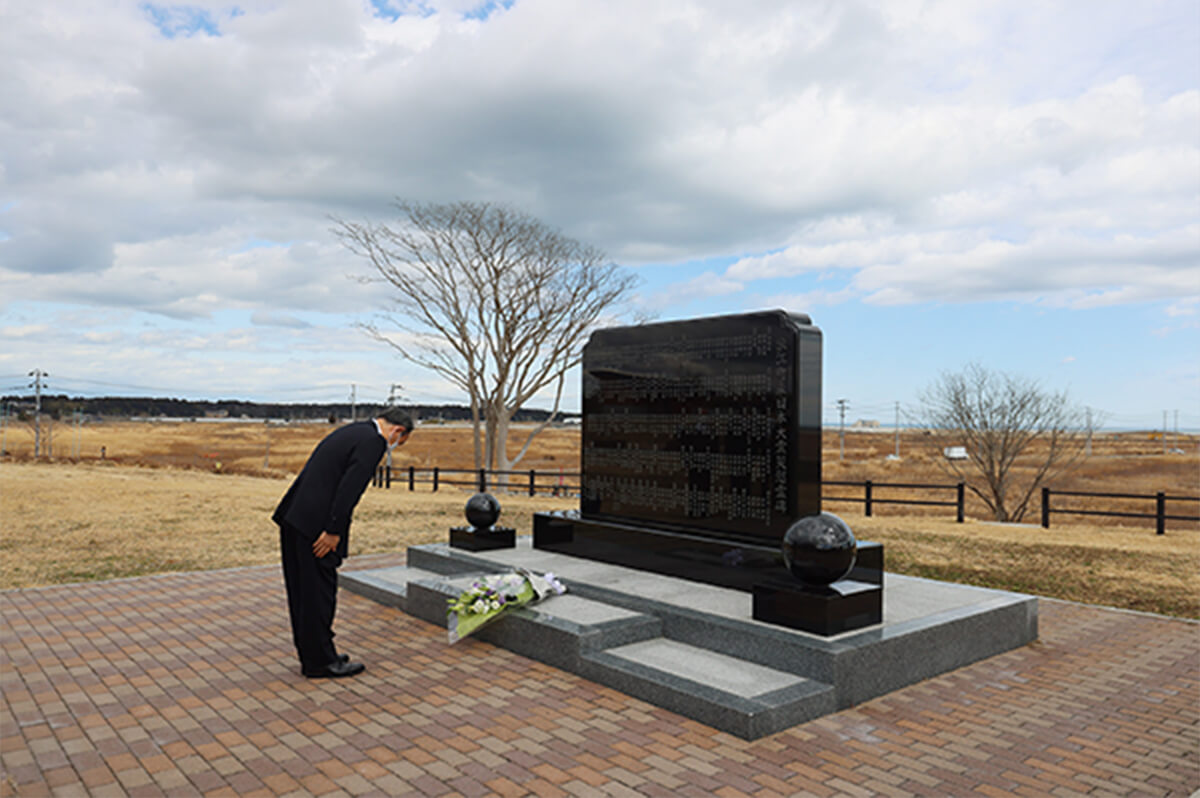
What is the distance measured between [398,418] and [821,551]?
3.54 metres

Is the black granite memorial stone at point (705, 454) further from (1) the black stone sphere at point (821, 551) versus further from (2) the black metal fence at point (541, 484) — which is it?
(2) the black metal fence at point (541, 484)

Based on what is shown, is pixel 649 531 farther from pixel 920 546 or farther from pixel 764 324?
pixel 920 546

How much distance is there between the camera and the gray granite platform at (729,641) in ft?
18.5

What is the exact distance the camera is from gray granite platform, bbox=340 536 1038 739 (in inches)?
222

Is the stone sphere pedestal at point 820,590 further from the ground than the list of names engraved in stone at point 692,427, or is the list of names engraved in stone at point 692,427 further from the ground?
the list of names engraved in stone at point 692,427

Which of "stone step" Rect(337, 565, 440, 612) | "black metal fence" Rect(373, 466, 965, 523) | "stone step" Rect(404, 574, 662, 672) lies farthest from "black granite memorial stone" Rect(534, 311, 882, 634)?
"black metal fence" Rect(373, 466, 965, 523)

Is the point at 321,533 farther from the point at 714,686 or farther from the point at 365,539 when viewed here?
the point at 365,539

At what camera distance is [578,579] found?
8.33 metres

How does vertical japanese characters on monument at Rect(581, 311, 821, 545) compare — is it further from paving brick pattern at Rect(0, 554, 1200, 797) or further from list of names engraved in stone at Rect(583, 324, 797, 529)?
Result: paving brick pattern at Rect(0, 554, 1200, 797)

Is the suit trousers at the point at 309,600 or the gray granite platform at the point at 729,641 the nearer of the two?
the gray granite platform at the point at 729,641

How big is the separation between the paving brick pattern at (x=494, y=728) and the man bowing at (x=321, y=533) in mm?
274

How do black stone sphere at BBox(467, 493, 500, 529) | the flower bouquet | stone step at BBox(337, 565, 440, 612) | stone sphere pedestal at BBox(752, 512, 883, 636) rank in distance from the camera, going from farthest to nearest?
1. black stone sphere at BBox(467, 493, 500, 529)
2. stone step at BBox(337, 565, 440, 612)
3. the flower bouquet
4. stone sphere pedestal at BBox(752, 512, 883, 636)

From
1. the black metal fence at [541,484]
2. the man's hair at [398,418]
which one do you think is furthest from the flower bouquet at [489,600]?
the black metal fence at [541,484]

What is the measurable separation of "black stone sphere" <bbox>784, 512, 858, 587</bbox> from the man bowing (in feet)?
11.1
